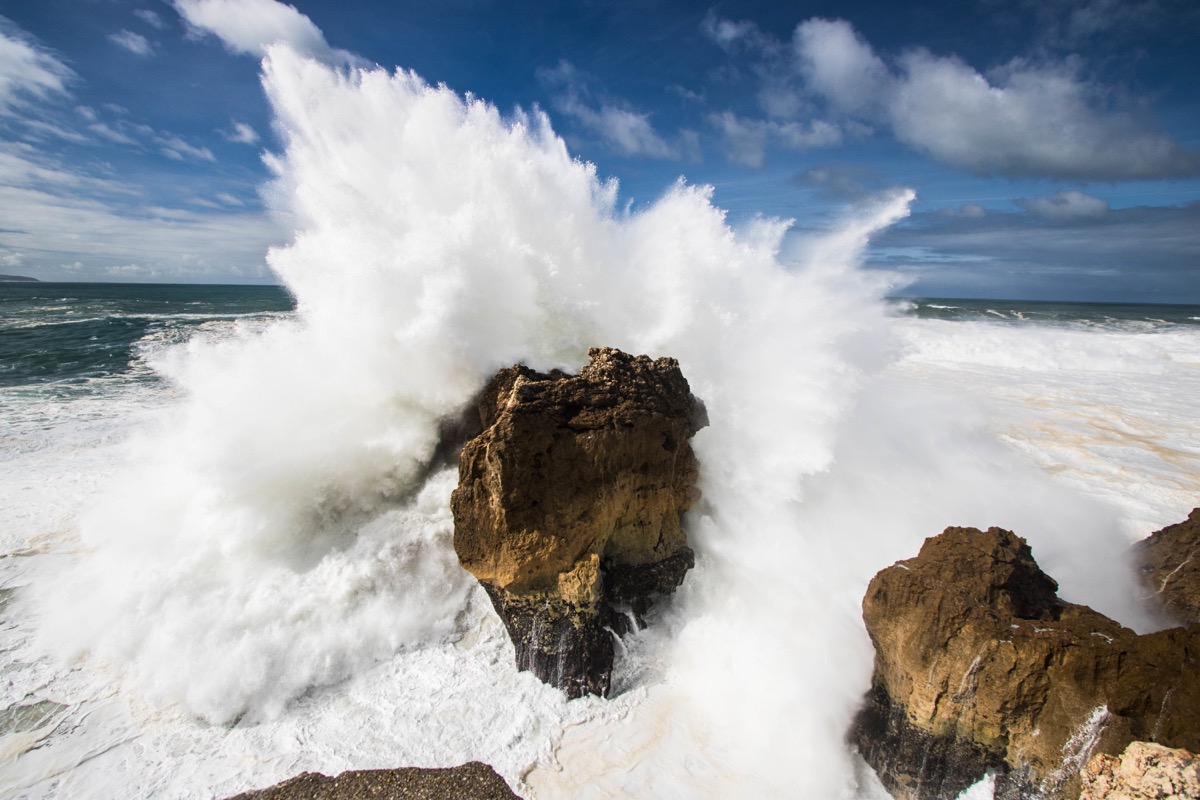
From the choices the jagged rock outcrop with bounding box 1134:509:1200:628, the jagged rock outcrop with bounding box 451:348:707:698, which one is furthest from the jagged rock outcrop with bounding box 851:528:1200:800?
the jagged rock outcrop with bounding box 451:348:707:698

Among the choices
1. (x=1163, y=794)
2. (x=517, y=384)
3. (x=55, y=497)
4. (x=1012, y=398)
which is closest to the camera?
(x=1163, y=794)

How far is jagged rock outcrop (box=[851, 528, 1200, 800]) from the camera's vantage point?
3.37 meters

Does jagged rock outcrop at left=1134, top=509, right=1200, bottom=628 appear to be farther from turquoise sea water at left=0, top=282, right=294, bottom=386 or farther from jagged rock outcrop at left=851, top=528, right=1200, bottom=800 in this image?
turquoise sea water at left=0, top=282, right=294, bottom=386

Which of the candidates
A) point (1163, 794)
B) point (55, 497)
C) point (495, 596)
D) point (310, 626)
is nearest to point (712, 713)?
point (495, 596)

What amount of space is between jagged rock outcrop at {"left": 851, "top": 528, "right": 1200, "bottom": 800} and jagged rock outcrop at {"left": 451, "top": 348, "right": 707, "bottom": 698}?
2.36m

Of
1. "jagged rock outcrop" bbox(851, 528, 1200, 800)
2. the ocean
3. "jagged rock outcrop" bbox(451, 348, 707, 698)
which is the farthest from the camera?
"jagged rock outcrop" bbox(451, 348, 707, 698)

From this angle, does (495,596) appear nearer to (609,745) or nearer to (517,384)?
(609,745)

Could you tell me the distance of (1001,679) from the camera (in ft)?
12.2

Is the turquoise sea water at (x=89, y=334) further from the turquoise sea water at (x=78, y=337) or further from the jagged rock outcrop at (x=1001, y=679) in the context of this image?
the jagged rock outcrop at (x=1001, y=679)

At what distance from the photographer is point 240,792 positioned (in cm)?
416

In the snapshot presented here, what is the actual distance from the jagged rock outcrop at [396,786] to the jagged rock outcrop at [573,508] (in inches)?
42.2

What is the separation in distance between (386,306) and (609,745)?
532 cm

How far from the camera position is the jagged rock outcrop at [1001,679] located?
337 centimetres

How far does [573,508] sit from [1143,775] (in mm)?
4246
